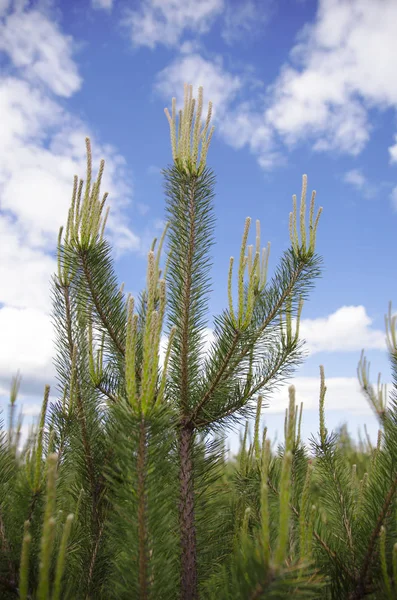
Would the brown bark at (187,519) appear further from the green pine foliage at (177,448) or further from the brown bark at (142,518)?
the brown bark at (142,518)

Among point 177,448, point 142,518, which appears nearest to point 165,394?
point 177,448

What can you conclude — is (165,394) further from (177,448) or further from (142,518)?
(142,518)

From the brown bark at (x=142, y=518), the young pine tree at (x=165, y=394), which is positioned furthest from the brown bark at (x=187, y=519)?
the brown bark at (x=142, y=518)

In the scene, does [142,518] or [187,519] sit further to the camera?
[187,519]

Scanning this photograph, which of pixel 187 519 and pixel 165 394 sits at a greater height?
pixel 165 394

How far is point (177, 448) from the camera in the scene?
2.52 m

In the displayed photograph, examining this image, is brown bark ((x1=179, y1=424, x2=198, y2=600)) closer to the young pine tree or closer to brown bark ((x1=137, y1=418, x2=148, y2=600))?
the young pine tree

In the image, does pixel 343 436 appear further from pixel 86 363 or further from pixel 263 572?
pixel 263 572

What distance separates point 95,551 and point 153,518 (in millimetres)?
945

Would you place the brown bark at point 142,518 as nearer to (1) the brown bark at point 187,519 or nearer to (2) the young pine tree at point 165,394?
(2) the young pine tree at point 165,394

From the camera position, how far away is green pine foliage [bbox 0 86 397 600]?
166 centimetres

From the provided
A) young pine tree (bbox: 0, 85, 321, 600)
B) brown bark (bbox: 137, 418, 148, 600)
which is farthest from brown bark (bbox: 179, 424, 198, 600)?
brown bark (bbox: 137, 418, 148, 600)

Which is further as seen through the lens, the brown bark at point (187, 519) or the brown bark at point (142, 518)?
the brown bark at point (187, 519)

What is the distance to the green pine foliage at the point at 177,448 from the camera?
65.4 inches
